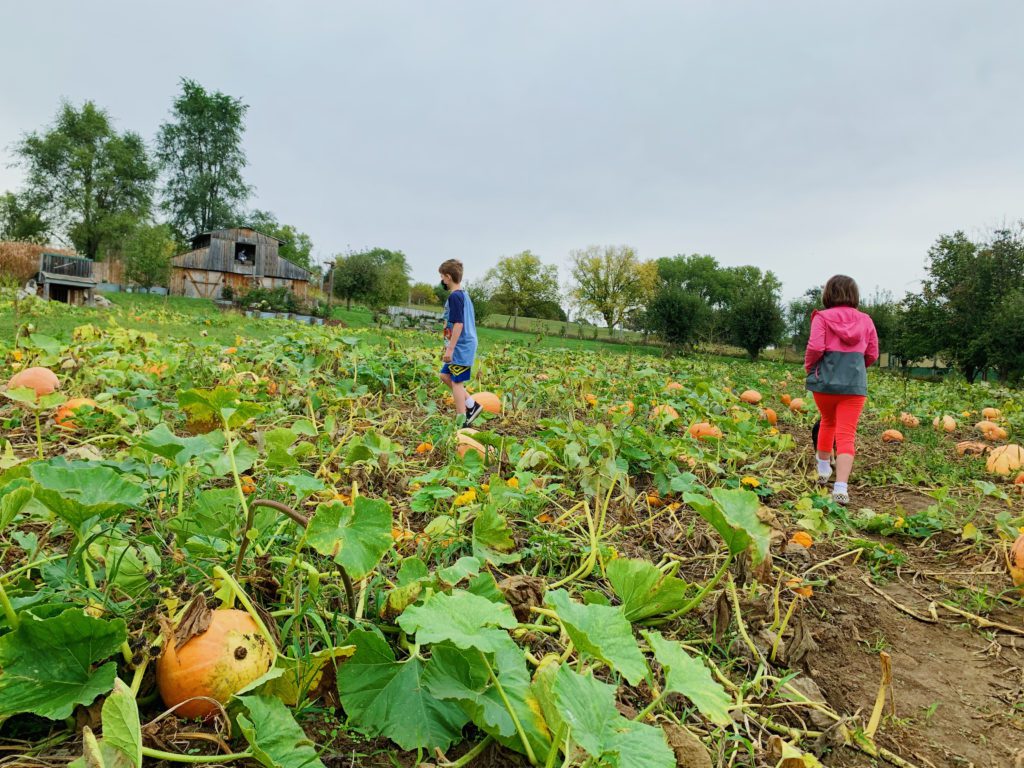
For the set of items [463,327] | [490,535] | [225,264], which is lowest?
[490,535]

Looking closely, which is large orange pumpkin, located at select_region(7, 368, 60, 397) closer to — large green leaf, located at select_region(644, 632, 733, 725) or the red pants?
large green leaf, located at select_region(644, 632, 733, 725)

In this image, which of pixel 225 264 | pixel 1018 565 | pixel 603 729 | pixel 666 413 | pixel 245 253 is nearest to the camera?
pixel 603 729

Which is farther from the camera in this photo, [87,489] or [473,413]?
[473,413]

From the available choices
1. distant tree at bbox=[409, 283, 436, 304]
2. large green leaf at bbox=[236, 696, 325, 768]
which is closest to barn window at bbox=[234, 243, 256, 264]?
distant tree at bbox=[409, 283, 436, 304]

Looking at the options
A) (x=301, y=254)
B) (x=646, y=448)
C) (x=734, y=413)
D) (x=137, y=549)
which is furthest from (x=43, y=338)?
(x=301, y=254)

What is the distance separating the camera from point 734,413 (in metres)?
4.48

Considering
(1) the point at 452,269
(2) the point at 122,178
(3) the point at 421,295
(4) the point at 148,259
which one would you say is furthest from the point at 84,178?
(1) the point at 452,269

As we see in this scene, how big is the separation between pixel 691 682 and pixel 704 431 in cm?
306

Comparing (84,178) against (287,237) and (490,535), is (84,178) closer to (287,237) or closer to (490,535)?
(287,237)

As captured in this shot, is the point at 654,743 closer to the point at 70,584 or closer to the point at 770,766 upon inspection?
the point at 770,766

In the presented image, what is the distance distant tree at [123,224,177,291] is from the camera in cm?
2989

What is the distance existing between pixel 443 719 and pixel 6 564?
1.40 meters

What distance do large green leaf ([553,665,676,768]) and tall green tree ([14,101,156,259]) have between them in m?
47.8

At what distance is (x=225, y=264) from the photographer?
3834 cm
